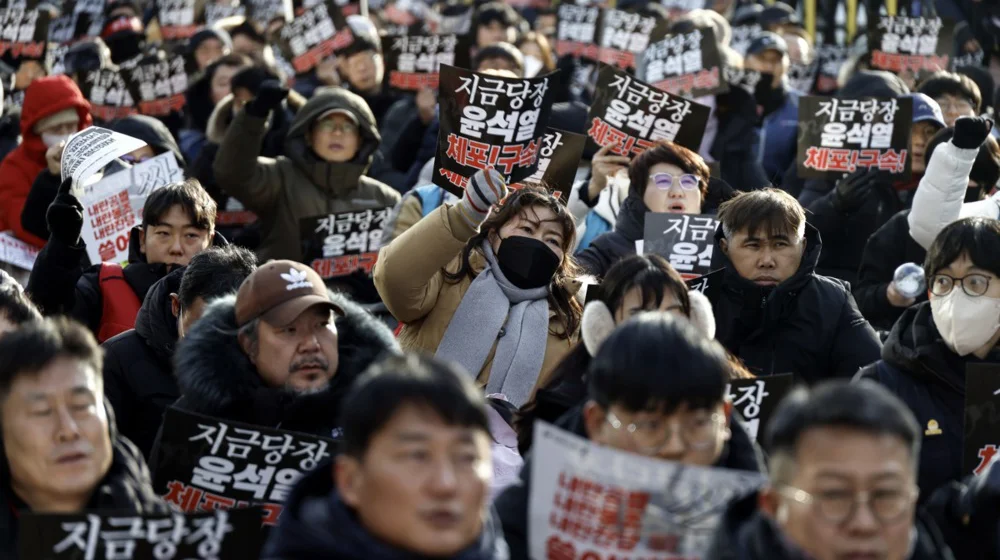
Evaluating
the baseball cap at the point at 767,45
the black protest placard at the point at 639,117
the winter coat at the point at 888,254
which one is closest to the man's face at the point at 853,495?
the winter coat at the point at 888,254

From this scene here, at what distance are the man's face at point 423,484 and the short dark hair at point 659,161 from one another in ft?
14.3

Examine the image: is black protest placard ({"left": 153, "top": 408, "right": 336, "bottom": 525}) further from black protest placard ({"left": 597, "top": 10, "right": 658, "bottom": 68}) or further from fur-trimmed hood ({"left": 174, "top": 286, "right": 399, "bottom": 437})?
black protest placard ({"left": 597, "top": 10, "right": 658, "bottom": 68})

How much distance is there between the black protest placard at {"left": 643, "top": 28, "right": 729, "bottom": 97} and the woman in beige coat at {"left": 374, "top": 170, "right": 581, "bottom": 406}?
425 centimetres

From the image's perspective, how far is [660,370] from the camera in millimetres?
3789

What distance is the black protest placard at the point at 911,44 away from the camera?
39.4 ft

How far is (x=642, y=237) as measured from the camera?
7.48 m

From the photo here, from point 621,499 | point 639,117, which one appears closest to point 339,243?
point 639,117

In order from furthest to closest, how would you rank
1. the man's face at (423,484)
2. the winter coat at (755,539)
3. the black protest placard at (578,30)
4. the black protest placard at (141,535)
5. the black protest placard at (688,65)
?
the black protest placard at (578,30)
the black protest placard at (688,65)
the black protest placard at (141,535)
the winter coat at (755,539)
the man's face at (423,484)

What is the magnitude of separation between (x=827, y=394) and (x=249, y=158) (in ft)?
18.9

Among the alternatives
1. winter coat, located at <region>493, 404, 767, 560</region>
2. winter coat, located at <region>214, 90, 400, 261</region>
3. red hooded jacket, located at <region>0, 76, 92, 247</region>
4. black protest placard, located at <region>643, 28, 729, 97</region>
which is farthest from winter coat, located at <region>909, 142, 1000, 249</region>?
red hooded jacket, located at <region>0, 76, 92, 247</region>

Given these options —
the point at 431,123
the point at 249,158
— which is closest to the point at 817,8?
the point at 431,123

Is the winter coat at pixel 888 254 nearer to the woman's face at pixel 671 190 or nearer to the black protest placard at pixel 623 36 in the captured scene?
the woman's face at pixel 671 190

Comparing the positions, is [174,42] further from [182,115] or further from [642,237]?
[642,237]

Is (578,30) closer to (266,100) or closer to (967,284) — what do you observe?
(266,100)
